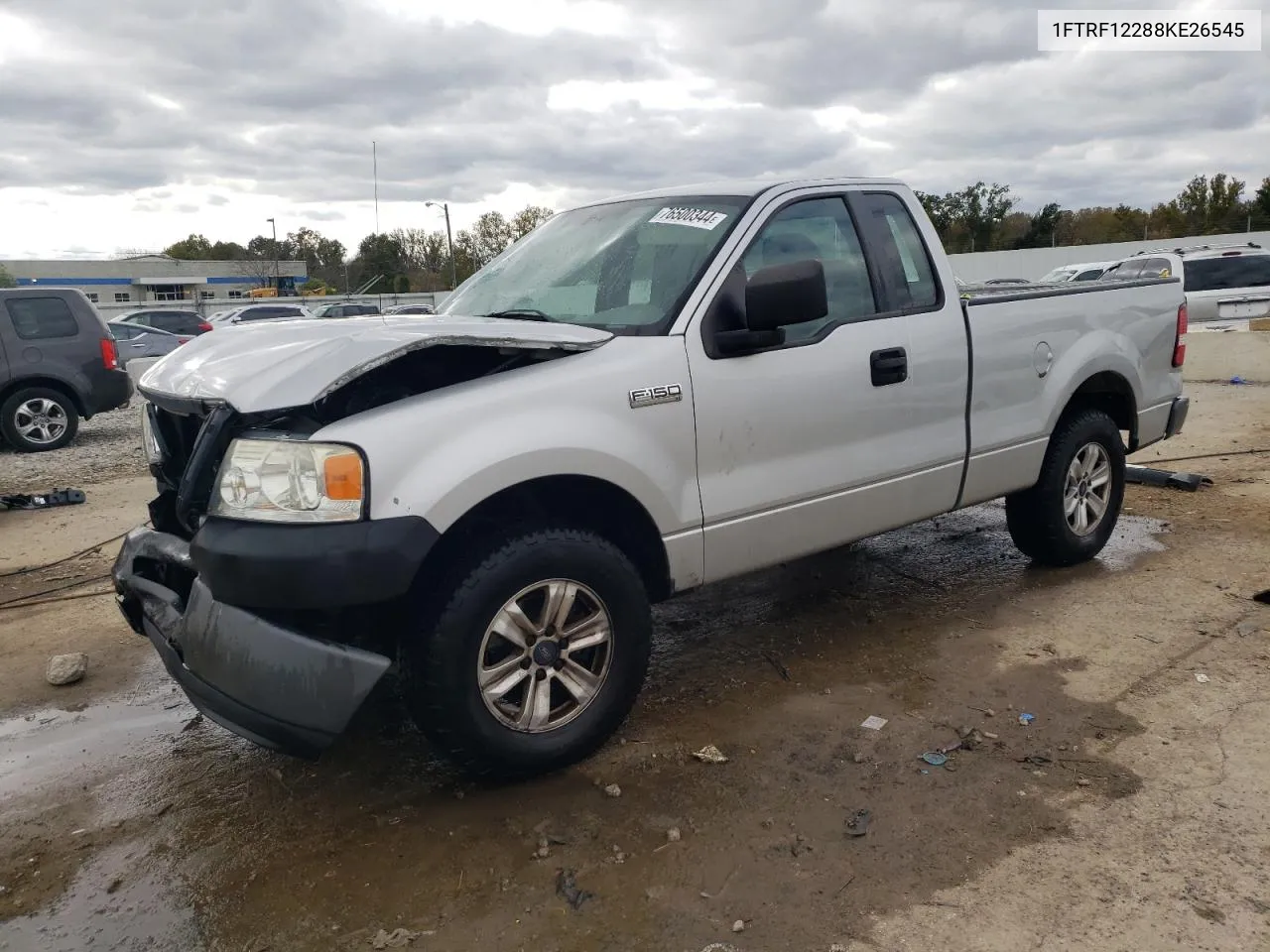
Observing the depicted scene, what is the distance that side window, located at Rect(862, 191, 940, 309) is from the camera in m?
4.10

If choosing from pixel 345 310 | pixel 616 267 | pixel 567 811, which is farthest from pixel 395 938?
pixel 345 310

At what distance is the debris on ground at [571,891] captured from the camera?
100 inches

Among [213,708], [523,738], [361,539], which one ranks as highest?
[361,539]

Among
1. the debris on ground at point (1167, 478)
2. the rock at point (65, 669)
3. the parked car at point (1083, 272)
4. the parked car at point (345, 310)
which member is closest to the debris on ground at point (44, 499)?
the rock at point (65, 669)

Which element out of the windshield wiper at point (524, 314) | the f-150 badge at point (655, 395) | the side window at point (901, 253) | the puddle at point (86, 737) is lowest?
the puddle at point (86, 737)

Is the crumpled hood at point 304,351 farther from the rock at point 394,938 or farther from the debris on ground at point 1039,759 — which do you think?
the debris on ground at point 1039,759

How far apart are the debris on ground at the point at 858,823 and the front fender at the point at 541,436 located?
1.08m

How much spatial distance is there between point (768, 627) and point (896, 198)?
2063 millimetres

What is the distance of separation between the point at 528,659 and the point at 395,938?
87cm

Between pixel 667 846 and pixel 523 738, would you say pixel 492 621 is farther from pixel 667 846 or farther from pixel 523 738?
pixel 667 846

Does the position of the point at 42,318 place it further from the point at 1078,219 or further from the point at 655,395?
the point at 1078,219

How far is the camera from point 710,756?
129 inches

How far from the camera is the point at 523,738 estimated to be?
9.87 ft

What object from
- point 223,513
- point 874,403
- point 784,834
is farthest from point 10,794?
point 874,403
